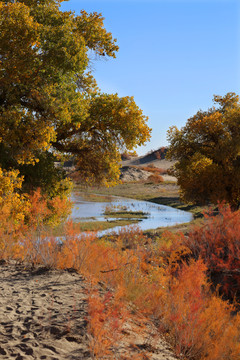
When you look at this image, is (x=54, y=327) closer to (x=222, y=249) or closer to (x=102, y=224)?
(x=222, y=249)

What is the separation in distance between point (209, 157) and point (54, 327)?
1827cm

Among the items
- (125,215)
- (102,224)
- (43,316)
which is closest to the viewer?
(43,316)

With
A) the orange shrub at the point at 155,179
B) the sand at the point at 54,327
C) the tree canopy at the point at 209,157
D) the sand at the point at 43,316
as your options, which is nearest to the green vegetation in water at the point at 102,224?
the tree canopy at the point at 209,157

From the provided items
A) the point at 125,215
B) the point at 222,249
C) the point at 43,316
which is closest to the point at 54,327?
the point at 43,316

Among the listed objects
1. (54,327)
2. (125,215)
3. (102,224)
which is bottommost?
(102,224)

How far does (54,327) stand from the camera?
4508mm

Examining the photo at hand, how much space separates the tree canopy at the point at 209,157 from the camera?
2005cm

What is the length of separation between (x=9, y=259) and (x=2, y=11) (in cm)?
841

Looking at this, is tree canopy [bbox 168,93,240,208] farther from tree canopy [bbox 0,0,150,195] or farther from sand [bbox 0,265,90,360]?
sand [bbox 0,265,90,360]

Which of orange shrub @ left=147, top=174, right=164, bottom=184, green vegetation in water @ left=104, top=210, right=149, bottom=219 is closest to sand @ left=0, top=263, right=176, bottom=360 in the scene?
green vegetation in water @ left=104, top=210, right=149, bottom=219

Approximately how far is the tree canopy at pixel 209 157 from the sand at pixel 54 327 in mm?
15340

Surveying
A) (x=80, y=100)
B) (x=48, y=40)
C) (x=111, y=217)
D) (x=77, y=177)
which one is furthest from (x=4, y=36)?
(x=111, y=217)

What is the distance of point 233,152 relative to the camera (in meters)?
19.7

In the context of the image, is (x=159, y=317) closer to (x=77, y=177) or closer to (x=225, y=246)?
(x=225, y=246)
